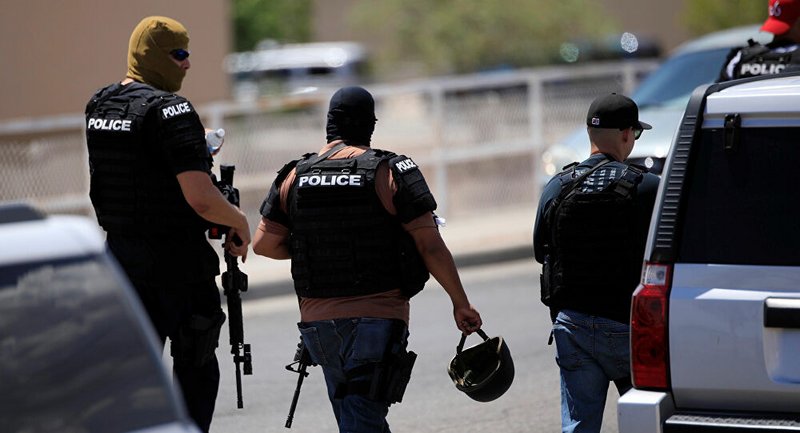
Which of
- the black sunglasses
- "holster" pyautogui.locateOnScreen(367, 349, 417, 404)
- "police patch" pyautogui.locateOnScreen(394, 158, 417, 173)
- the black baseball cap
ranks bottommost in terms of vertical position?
"holster" pyautogui.locateOnScreen(367, 349, 417, 404)

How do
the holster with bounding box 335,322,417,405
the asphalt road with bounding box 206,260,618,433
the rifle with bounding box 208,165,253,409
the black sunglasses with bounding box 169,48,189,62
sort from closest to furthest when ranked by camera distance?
the holster with bounding box 335,322,417,405 → the black sunglasses with bounding box 169,48,189,62 → the rifle with bounding box 208,165,253,409 → the asphalt road with bounding box 206,260,618,433

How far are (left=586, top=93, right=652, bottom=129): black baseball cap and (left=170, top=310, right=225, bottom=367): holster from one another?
168 centimetres

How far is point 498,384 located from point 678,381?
36.9 inches

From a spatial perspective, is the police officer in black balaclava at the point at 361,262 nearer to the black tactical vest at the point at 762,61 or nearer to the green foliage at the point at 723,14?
the black tactical vest at the point at 762,61

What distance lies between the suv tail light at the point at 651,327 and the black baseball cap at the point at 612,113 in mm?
867

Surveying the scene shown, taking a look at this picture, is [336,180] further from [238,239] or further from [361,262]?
[238,239]

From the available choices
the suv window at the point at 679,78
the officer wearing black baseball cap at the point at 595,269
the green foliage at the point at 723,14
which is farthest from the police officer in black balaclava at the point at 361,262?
the green foliage at the point at 723,14

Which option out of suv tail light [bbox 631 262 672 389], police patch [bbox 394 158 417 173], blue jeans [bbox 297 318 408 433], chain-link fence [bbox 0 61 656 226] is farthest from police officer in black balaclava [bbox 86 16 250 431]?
chain-link fence [bbox 0 61 656 226]

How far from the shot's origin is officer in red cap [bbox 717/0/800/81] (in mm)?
7688

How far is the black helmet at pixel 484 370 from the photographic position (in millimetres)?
4891

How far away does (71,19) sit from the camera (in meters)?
14.8

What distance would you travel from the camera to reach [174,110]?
5039mm

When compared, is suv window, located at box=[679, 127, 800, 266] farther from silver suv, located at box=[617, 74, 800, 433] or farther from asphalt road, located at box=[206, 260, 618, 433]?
asphalt road, located at box=[206, 260, 618, 433]

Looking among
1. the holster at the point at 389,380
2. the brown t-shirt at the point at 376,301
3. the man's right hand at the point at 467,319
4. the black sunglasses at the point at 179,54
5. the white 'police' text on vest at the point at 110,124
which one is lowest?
the holster at the point at 389,380
